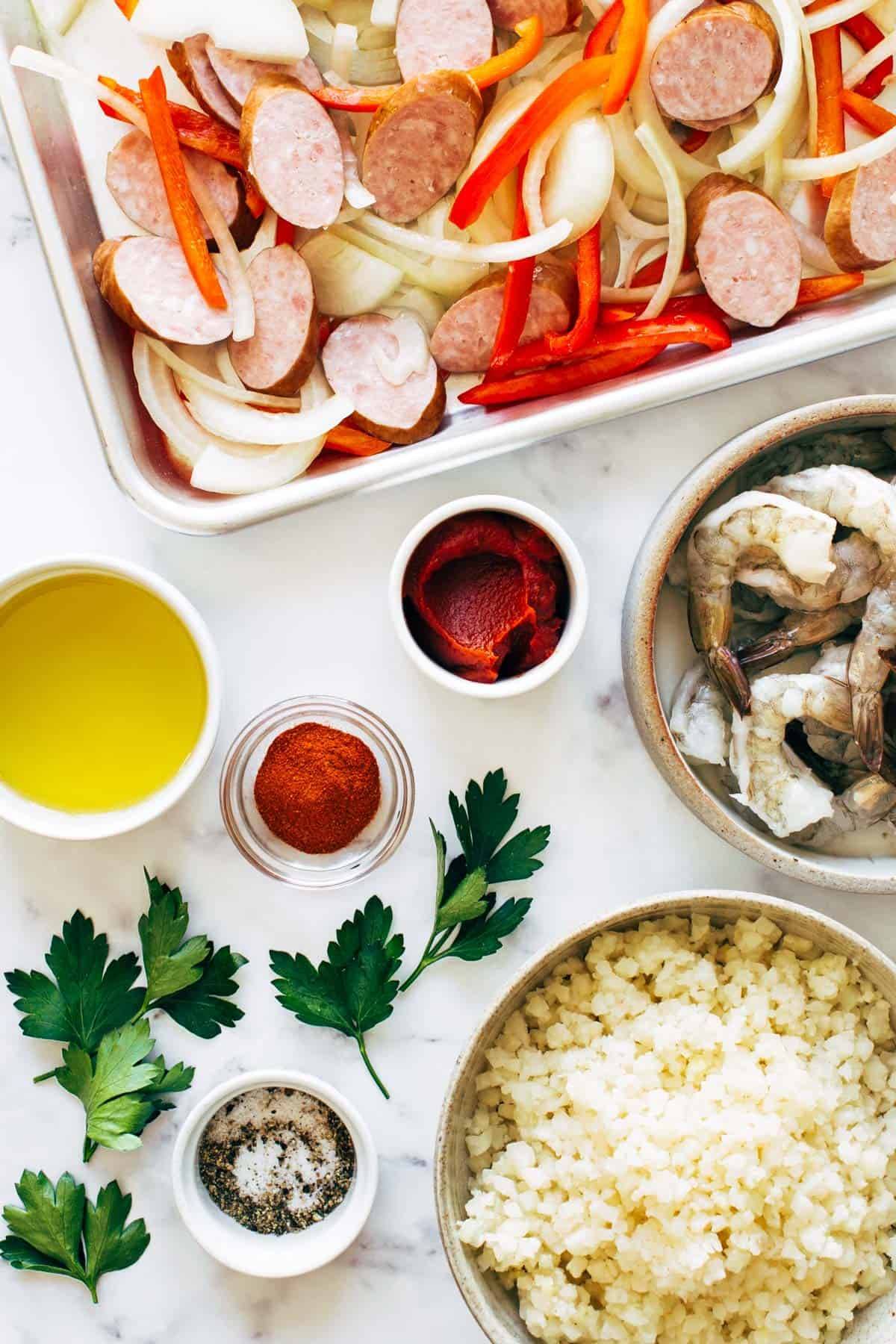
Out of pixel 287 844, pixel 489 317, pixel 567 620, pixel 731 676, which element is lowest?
pixel 287 844

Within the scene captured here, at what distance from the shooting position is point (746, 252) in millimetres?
1357

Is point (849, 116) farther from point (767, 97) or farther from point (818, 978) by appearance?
point (818, 978)

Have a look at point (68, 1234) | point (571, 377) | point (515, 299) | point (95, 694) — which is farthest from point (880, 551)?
point (68, 1234)

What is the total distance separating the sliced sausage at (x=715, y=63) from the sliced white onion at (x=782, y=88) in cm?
1

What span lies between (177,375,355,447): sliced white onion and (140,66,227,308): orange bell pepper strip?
0.11 metres

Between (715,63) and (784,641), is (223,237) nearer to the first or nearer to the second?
(715,63)

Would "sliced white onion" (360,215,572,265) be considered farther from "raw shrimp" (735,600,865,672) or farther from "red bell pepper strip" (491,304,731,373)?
"raw shrimp" (735,600,865,672)

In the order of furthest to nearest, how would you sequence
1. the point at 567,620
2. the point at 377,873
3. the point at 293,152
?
the point at 377,873
the point at 567,620
the point at 293,152

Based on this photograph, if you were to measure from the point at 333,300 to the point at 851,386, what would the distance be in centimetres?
68

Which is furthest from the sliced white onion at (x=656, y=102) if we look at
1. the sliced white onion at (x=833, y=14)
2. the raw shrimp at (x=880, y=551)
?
the raw shrimp at (x=880, y=551)

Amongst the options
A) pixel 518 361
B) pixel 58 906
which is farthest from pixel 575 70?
pixel 58 906

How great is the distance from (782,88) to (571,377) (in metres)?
0.41

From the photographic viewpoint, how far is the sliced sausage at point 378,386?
1.37 metres

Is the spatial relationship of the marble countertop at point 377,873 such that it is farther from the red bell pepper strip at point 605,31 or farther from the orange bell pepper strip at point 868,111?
the red bell pepper strip at point 605,31
